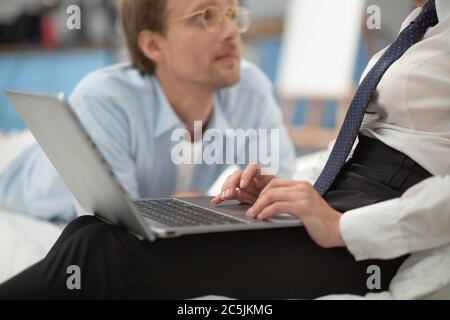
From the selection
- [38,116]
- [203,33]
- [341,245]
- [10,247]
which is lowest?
[10,247]

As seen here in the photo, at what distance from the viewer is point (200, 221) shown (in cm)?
85

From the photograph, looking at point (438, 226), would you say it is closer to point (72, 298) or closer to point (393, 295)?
point (393, 295)

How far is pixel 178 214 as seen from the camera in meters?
0.92

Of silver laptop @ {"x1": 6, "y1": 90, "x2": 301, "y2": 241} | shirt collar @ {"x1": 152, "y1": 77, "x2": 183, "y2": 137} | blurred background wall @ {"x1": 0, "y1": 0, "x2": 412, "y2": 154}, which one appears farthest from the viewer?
blurred background wall @ {"x1": 0, "y1": 0, "x2": 412, "y2": 154}

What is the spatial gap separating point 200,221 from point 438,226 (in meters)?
0.30

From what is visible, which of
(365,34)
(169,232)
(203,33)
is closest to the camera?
(169,232)

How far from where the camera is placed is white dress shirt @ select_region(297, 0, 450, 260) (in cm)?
85

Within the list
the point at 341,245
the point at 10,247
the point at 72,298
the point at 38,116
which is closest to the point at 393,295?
the point at 341,245

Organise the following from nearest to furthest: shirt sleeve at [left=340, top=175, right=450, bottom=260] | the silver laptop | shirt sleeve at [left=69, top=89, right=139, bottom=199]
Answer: the silver laptop, shirt sleeve at [left=340, top=175, right=450, bottom=260], shirt sleeve at [left=69, top=89, right=139, bottom=199]

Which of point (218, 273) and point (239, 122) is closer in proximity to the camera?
point (218, 273)

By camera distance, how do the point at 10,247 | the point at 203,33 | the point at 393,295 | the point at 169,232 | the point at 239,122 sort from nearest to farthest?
the point at 169,232 → the point at 393,295 → the point at 10,247 → the point at 203,33 → the point at 239,122

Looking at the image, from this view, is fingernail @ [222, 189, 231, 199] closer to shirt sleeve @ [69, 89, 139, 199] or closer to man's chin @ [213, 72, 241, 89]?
shirt sleeve @ [69, 89, 139, 199]

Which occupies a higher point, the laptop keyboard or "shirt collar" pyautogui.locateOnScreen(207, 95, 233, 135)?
"shirt collar" pyautogui.locateOnScreen(207, 95, 233, 135)

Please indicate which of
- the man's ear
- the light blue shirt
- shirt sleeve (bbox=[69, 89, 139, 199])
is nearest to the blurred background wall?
the light blue shirt
